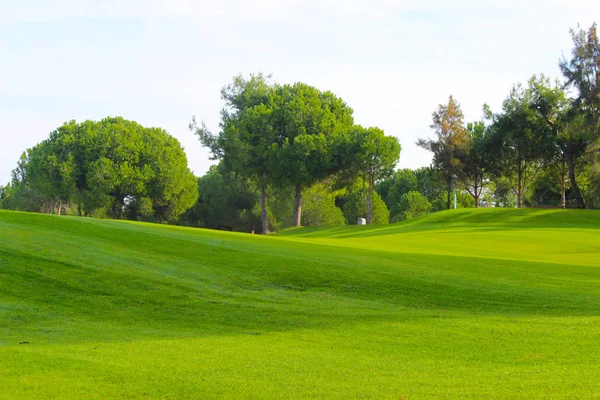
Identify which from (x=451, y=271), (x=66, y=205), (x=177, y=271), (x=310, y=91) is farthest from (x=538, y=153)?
(x=66, y=205)

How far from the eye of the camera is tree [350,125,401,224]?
6072cm

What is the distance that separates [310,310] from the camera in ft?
43.1

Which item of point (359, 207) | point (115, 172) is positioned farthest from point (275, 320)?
point (359, 207)

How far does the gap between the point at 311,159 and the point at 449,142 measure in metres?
14.7

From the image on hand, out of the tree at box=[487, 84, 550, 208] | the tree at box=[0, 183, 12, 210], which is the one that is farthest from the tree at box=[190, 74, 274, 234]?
the tree at box=[0, 183, 12, 210]

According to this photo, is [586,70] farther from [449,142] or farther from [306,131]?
[306,131]

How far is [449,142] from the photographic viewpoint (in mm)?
63250

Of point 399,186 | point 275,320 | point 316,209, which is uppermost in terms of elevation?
point 399,186

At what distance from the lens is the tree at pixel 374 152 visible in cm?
6072

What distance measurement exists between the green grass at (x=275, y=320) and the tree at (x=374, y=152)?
39.3m

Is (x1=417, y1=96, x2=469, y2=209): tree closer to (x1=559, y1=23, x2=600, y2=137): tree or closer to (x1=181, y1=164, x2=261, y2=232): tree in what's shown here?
(x1=559, y1=23, x2=600, y2=137): tree

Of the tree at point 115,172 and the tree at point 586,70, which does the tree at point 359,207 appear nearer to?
the tree at point 115,172

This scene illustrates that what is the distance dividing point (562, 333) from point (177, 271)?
9586 millimetres

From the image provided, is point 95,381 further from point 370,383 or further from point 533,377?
point 533,377
